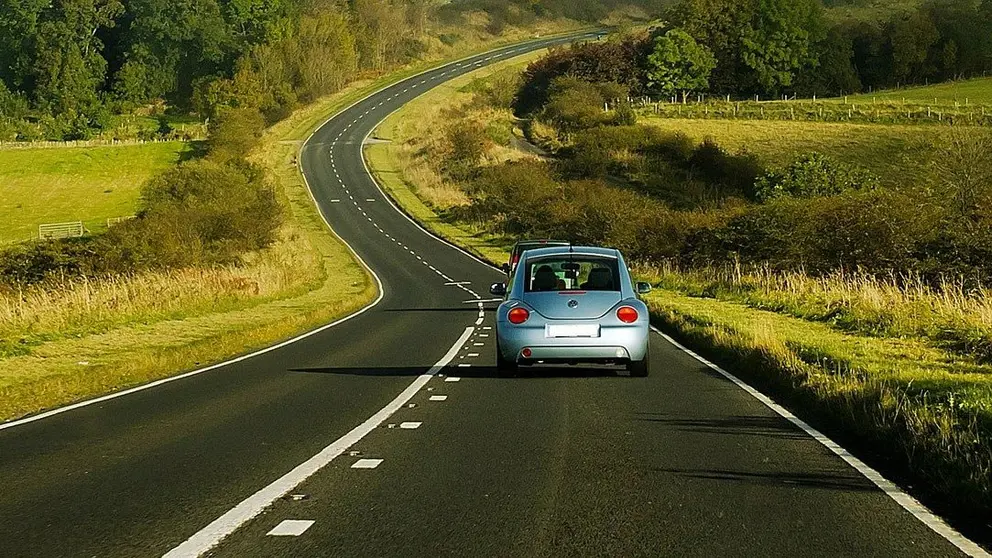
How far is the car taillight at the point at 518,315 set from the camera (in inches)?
592

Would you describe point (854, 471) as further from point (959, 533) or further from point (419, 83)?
point (419, 83)

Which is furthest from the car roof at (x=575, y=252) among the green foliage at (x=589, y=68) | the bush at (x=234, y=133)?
the green foliage at (x=589, y=68)

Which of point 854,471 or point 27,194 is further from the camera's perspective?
point 27,194

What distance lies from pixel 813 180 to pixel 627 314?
47.2 metres

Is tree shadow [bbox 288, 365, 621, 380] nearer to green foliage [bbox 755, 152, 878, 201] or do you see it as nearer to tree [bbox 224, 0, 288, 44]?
green foliage [bbox 755, 152, 878, 201]

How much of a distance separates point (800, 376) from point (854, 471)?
490cm

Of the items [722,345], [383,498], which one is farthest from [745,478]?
[722,345]

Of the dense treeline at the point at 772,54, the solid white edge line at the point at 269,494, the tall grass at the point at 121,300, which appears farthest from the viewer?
the dense treeline at the point at 772,54

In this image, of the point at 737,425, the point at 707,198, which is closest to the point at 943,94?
the point at 707,198

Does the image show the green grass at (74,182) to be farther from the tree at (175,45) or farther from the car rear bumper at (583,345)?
the car rear bumper at (583,345)

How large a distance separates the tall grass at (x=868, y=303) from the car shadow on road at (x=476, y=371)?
5078mm

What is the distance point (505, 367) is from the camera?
15.5 m

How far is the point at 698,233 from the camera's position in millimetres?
45125

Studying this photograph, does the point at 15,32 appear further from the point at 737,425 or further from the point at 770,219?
the point at 737,425
